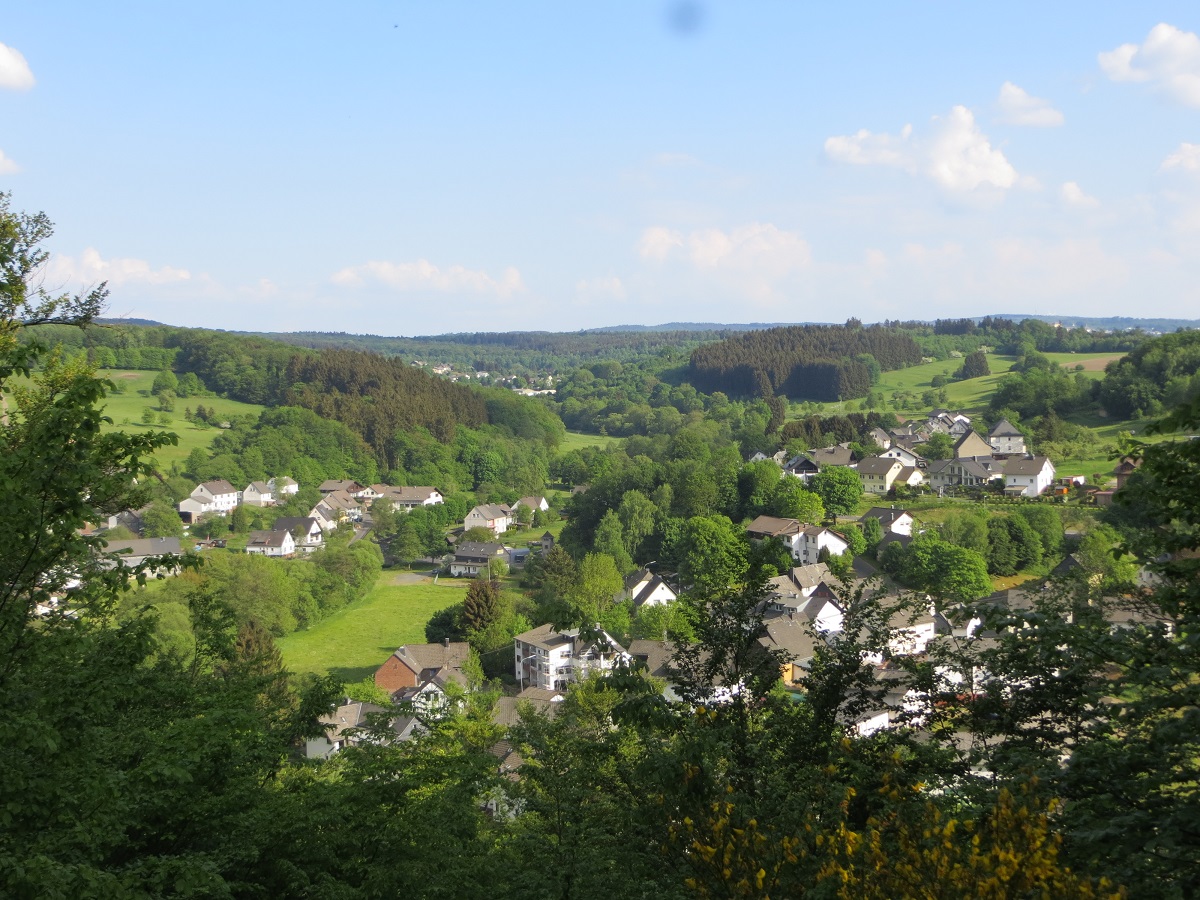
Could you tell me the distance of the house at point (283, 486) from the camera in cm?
7475

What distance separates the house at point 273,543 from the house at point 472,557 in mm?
10978

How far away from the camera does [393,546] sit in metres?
58.1

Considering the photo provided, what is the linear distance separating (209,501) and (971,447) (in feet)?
173

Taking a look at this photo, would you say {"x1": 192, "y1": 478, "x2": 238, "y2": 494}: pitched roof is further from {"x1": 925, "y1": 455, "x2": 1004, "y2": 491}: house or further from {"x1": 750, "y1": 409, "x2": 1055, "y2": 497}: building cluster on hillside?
{"x1": 925, "y1": 455, "x2": 1004, "y2": 491}: house

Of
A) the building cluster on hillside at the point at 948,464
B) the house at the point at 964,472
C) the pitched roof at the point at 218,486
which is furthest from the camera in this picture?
the pitched roof at the point at 218,486

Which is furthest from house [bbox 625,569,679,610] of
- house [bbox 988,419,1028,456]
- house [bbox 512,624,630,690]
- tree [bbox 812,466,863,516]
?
house [bbox 988,419,1028,456]

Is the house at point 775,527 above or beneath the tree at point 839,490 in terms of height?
beneath

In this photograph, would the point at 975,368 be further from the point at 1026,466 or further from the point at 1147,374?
the point at 1026,466

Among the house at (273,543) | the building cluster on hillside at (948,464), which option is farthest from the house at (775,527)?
the house at (273,543)

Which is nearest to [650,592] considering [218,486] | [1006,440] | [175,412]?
[1006,440]

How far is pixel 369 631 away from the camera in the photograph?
135 feet

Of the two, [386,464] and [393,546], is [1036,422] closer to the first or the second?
[393,546]

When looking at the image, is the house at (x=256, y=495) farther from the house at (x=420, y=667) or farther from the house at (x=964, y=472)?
the house at (x=964, y=472)

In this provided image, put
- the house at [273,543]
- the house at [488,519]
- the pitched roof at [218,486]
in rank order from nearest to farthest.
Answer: the house at [273,543], the house at [488,519], the pitched roof at [218,486]
